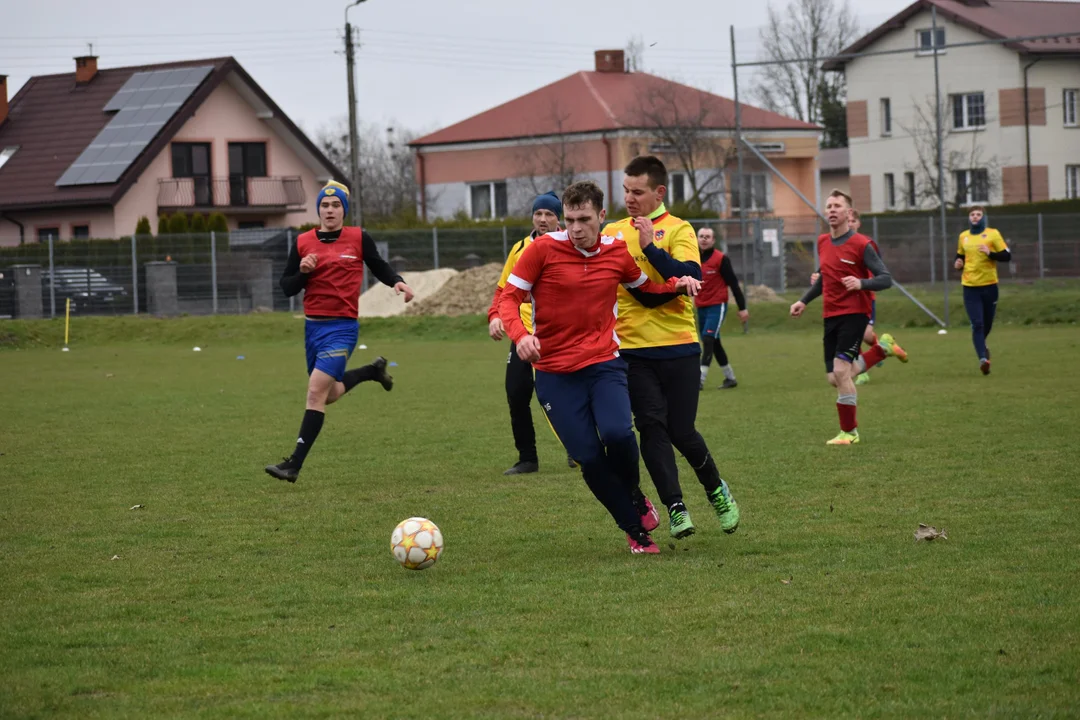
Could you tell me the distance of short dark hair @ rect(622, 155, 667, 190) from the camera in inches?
285

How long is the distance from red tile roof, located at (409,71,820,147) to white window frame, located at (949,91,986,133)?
7.11 m

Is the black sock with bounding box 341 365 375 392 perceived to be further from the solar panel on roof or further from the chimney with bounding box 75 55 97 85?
the chimney with bounding box 75 55 97 85

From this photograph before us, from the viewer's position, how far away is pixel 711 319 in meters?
17.0

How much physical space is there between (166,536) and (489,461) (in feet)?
11.7

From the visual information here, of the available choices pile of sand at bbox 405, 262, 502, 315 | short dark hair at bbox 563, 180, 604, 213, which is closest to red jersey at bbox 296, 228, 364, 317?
short dark hair at bbox 563, 180, 604, 213

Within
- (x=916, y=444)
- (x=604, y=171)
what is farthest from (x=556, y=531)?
(x=604, y=171)

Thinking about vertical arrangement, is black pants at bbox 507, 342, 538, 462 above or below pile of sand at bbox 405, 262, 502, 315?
below

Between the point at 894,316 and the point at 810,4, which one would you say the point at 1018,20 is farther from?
the point at 810,4

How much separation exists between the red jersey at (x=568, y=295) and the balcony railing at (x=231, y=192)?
1620 inches

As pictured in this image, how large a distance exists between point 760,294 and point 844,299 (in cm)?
2004

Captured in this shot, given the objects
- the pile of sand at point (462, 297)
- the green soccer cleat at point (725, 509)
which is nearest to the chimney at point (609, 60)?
the pile of sand at point (462, 297)

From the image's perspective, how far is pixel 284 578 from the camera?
21.3ft

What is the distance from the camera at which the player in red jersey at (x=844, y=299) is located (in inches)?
437

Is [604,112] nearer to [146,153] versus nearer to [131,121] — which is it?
[146,153]
